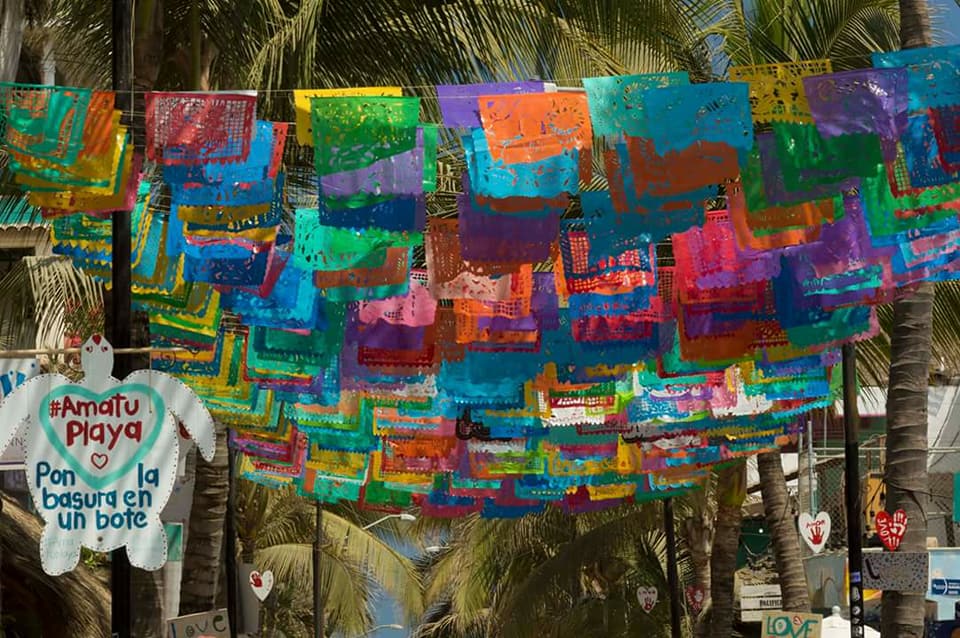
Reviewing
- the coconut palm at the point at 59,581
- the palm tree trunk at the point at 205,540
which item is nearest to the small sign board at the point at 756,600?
the coconut palm at the point at 59,581

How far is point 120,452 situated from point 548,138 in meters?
2.79

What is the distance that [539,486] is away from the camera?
21.1 m

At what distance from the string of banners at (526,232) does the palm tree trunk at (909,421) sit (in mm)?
528

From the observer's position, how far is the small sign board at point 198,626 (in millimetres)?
14672

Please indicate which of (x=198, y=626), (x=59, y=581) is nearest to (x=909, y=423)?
(x=198, y=626)

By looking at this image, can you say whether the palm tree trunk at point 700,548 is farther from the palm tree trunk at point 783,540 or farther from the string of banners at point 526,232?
the string of banners at point 526,232

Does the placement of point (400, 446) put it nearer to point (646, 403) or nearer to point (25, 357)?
point (646, 403)

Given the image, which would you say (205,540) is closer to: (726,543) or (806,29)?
(806,29)

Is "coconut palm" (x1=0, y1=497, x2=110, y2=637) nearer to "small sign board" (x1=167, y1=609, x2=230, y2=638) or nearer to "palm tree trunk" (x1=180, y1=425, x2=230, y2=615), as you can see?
"palm tree trunk" (x1=180, y1=425, x2=230, y2=615)

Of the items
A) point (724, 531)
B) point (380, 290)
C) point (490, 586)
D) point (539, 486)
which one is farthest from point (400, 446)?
point (490, 586)

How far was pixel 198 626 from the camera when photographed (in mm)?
14773

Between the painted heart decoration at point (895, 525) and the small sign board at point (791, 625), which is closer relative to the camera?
the painted heart decoration at point (895, 525)

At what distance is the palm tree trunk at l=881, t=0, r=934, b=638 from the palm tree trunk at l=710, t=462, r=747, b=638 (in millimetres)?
10313

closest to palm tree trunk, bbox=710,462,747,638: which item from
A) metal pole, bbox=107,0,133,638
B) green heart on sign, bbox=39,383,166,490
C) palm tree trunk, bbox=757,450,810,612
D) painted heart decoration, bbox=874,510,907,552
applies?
palm tree trunk, bbox=757,450,810,612
